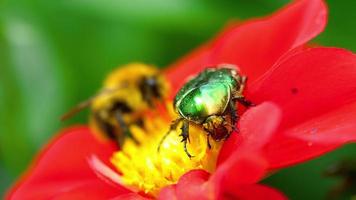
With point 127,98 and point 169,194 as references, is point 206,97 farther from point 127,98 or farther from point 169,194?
point 127,98

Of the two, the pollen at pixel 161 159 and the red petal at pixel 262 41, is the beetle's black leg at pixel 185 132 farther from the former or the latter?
the red petal at pixel 262 41

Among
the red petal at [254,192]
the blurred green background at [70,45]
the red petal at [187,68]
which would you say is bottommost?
the red petal at [254,192]

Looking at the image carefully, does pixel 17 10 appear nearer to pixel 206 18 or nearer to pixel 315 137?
pixel 206 18

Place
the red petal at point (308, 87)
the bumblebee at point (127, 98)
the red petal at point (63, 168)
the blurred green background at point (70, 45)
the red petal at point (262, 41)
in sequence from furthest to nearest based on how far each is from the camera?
the blurred green background at point (70, 45), the bumblebee at point (127, 98), the red petal at point (63, 168), the red petal at point (262, 41), the red petal at point (308, 87)

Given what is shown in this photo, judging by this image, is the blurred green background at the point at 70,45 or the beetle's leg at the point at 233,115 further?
the blurred green background at the point at 70,45

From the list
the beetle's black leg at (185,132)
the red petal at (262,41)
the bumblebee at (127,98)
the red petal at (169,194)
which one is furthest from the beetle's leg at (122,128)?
the red petal at (169,194)

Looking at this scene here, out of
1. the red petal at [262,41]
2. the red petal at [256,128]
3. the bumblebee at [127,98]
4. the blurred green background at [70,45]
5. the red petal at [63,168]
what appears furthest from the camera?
the blurred green background at [70,45]

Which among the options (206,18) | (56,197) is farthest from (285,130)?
(206,18)

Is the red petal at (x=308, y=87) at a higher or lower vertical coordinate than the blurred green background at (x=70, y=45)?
lower
